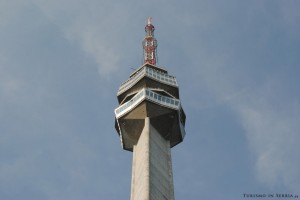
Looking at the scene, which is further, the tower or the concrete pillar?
the tower

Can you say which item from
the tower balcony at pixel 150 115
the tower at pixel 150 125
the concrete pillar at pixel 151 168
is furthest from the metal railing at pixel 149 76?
the concrete pillar at pixel 151 168

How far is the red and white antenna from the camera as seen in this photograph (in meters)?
76.8

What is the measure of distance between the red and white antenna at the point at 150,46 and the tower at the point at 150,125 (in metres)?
3.73

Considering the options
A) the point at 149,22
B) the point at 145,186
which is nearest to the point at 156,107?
the point at 145,186

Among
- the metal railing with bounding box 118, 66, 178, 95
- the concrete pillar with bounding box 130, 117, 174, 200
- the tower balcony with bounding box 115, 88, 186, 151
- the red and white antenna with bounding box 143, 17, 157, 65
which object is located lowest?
the concrete pillar with bounding box 130, 117, 174, 200

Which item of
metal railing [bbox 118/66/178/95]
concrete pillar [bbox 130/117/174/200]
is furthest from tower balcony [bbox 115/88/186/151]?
metal railing [bbox 118/66/178/95]

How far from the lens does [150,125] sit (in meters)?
62.9

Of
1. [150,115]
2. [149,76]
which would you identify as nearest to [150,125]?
[150,115]

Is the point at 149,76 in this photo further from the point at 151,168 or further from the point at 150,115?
the point at 151,168

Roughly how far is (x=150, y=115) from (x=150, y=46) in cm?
1781

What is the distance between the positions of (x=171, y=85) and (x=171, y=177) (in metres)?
15.0

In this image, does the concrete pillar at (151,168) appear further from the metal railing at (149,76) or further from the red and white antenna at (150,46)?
the red and white antenna at (150,46)

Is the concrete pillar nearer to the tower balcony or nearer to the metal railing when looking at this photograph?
the tower balcony

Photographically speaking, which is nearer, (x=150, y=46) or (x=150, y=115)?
(x=150, y=115)
